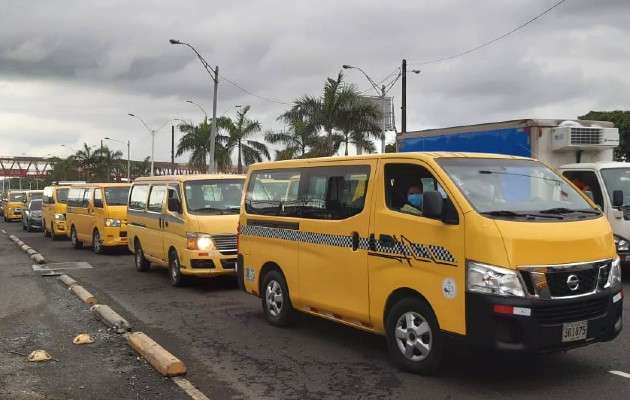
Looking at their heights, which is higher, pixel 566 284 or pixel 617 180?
pixel 617 180

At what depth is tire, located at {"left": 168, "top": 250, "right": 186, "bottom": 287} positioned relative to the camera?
1089 centimetres

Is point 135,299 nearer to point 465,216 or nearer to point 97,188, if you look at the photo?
point 465,216

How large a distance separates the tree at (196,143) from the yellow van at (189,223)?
29.4m

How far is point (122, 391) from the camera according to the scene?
529 centimetres

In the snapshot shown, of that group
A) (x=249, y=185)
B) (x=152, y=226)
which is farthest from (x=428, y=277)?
(x=152, y=226)

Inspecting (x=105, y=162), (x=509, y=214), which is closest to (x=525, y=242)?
(x=509, y=214)

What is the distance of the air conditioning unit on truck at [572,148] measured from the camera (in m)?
10.6

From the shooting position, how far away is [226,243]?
Result: 10.4m

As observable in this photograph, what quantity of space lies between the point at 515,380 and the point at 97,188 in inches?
558

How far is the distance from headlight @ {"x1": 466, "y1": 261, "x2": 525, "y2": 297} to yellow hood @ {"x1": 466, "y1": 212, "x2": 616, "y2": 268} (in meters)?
0.06

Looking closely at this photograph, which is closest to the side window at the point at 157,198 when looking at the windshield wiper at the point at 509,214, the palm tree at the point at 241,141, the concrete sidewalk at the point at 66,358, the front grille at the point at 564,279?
the concrete sidewalk at the point at 66,358

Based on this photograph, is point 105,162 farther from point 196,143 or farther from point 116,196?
point 116,196

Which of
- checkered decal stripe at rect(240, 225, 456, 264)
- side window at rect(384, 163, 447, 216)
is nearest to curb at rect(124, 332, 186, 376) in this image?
checkered decal stripe at rect(240, 225, 456, 264)

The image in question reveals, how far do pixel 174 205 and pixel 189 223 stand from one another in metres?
0.70
